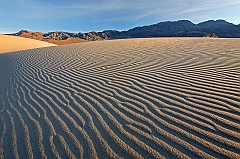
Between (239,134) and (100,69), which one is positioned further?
(100,69)

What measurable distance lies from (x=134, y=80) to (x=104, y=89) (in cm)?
74

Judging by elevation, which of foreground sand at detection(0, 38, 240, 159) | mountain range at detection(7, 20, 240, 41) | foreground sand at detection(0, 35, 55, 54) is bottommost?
mountain range at detection(7, 20, 240, 41)

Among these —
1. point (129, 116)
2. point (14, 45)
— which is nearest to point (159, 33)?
point (14, 45)

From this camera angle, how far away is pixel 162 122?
2436mm

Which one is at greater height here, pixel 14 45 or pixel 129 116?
pixel 129 116

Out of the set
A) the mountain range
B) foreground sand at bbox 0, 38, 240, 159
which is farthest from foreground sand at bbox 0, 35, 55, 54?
the mountain range

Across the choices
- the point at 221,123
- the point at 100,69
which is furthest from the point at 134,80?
the point at 221,123

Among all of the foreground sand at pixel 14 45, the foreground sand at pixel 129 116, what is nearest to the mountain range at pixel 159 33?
the foreground sand at pixel 14 45

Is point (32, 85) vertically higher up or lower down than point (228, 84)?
lower down

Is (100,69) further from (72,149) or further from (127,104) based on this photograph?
(72,149)

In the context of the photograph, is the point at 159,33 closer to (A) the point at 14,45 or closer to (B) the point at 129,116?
(A) the point at 14,45

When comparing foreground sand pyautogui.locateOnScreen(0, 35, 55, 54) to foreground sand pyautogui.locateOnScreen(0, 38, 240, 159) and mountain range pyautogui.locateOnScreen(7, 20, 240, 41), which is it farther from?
mountain range pyautogui.locateOnScreen(7, 20, 240, 41)

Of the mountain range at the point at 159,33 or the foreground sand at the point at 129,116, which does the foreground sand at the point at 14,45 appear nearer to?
the foreground sand at the point at 129,116

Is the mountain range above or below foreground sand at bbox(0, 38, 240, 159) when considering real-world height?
below
